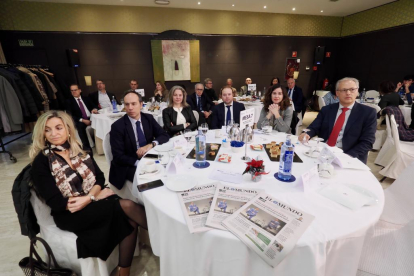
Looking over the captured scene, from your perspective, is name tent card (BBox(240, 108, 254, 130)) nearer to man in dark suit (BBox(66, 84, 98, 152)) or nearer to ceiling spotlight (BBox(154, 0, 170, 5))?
man in dark suit (BBox(66, 84, 98, 152))

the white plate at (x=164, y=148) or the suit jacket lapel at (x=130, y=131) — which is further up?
the suit jacket lapel at (x=130, y=131)

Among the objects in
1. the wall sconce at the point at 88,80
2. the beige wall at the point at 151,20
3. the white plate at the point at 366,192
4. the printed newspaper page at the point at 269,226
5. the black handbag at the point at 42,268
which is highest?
the beige wall at the point at 151,20

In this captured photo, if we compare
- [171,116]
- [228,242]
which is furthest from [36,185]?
[171,116]

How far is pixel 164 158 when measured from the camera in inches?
69.3

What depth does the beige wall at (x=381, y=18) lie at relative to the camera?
623 centimetres

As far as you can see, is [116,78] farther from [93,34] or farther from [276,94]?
[276,94]

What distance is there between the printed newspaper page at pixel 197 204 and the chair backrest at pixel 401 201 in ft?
4.18

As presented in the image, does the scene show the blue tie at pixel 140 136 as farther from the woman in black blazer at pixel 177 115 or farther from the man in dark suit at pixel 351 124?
the man in dark suit at pixel 351 124

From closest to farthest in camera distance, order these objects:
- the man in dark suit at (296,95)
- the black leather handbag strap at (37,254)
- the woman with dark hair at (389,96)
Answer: the black leather handbag strap at (37,254) < the woman with dark hair at (389,96) < the man in dark suit at (296,95)

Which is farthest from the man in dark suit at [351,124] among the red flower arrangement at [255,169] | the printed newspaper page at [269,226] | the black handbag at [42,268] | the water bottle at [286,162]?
the black handbag at [42,268]

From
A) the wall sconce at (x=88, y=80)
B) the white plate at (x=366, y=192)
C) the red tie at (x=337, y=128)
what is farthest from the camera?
the wall sconce at (x=88, y=80)

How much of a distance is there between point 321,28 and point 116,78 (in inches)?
318

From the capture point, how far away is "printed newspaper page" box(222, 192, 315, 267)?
90 cm

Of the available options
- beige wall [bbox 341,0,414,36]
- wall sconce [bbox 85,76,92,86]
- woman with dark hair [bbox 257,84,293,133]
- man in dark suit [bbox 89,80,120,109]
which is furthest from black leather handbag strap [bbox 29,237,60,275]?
beige wall [bbox 341,0,414,36]
